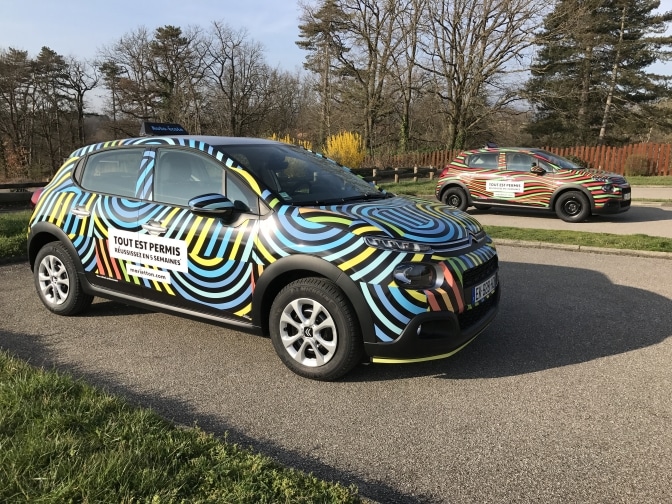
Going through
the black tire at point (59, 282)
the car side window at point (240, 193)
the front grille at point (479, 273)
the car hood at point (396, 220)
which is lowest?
the black tire at point (59, 282)

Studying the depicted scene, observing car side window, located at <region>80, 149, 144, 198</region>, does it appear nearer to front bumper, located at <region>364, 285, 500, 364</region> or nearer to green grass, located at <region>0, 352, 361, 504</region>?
green grass, located at <region>0, 352, 361, 504</region>

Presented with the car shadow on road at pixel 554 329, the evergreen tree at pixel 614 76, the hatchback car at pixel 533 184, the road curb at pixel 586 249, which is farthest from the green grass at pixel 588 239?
the evergreen tree at pixel 614 76

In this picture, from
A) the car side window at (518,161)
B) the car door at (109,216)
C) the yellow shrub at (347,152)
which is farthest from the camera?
the yellow shrub at (347,152)

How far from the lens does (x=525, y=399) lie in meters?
3.33

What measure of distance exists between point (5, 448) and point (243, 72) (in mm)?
44275

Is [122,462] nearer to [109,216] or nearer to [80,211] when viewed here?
[109,216]

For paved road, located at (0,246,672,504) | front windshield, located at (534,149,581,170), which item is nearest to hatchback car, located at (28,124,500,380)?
paved road, located at (0,246,672,504)

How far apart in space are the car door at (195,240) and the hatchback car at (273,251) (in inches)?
0.4

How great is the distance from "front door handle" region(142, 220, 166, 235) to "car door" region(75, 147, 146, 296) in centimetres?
13

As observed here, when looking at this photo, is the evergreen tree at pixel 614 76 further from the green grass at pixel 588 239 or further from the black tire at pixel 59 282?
the black tire at pixel 59 282

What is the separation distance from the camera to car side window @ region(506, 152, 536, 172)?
39.8 ft

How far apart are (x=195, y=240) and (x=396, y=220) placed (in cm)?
156

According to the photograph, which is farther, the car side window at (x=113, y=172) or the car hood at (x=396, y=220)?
the car side window at (x=113, y=172)

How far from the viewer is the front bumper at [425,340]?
3.30 metres
